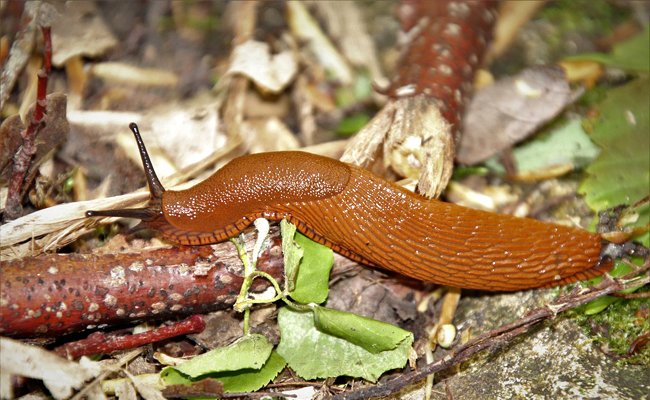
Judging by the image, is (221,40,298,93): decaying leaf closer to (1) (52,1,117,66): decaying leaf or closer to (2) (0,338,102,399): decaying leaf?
(1) (52,1,117,66): decaying leaf

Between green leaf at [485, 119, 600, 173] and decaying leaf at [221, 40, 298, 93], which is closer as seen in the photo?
green leaf at [485, 119, 600, 173]

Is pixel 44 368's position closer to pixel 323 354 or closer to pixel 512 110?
pixel 323 354

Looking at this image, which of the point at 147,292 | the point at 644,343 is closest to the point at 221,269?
the point at 147,292

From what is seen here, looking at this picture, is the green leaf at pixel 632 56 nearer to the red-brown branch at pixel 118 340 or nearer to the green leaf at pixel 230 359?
the green leaf at pixel 230 359

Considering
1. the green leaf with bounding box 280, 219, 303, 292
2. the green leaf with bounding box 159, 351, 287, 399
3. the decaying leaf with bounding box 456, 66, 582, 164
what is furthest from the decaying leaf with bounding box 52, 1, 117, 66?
the decaying leaf with bounding box 456, 66, 582, 164

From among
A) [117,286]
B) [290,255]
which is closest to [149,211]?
[117,286]

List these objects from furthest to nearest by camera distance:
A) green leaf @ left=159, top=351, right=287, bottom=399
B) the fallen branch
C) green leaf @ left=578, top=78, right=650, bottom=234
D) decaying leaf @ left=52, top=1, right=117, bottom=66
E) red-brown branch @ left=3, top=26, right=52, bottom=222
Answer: decaying leaf @ left=52, top=1, right=117, bottom=66 < green leaf @ left=578, top=78, right=650, bottom=234 < red-brown branch @ left=3, top=26, right=52, bottom=222 < green leaf @ left=159, top=351, right=287, bottom=399 < the fallen branch
